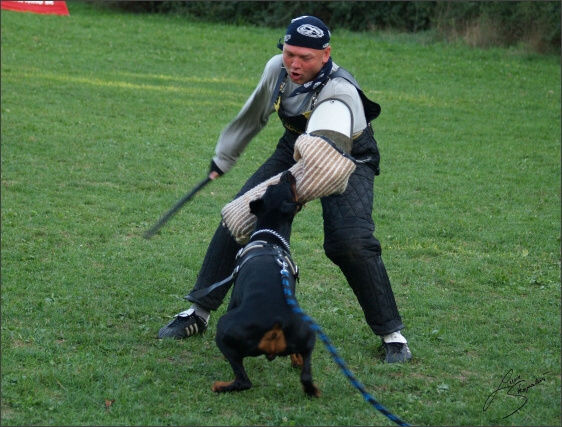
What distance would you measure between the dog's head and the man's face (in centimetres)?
57

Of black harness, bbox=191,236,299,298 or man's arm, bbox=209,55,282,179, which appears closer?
black harness, bbox=191,236,299,298

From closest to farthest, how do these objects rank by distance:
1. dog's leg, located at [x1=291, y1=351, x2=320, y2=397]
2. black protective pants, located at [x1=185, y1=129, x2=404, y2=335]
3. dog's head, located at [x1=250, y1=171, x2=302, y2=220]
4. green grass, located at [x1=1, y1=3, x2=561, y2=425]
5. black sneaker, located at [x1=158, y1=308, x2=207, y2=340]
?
dog's leg, located at [x1=291, y1=351, x2=320, y2=397], green grass, located at [x1=1, y1=3, x2=561, y2=425], dog's head, located at [x1=250, y1=171, x2=302, y2=220], black protective pants, located at [x1=185, y1=129, x2=404, y2=335], black sneaker, located at [x1=158, y1=308, x2=207, y2=340]

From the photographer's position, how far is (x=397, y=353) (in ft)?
15.4

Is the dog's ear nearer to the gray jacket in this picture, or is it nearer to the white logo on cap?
the gray jacket

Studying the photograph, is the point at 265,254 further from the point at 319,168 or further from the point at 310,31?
the point at 310,31

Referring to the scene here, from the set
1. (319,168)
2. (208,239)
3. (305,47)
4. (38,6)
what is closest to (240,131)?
(305,47)

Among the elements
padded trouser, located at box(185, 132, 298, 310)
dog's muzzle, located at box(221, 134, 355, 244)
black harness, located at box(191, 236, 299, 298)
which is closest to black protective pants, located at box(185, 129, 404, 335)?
padded trouser, located at box(185, 132, 298, 310)

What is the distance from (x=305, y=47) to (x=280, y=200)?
0.85m

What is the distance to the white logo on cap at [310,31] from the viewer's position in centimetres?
438

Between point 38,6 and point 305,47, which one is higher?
point 305,47

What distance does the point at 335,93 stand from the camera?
14.4ft

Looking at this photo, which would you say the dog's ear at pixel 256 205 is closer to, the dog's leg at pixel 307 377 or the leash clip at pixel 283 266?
the leash clip at pixel 283 266

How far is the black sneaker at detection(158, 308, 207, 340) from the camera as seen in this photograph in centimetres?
493

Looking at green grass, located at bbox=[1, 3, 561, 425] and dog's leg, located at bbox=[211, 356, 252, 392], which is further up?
dog's leg, located at bbox=[211, 356, 252, 392]
